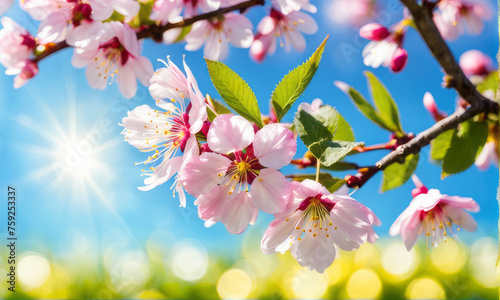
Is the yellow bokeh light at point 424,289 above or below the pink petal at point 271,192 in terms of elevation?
above

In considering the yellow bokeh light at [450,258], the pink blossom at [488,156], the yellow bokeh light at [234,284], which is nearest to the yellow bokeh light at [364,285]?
the yellow bokeh light at [450,258]

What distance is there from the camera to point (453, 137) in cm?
70

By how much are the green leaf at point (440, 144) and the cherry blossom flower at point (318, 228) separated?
11.6 inches

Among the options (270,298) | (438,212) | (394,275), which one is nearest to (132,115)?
(438,212)

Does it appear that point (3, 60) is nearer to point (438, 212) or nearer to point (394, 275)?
point (438, 212)

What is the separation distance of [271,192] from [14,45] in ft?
2.05

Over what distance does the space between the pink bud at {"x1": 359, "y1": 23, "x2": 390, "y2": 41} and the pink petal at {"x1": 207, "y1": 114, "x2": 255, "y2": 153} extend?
0.41m

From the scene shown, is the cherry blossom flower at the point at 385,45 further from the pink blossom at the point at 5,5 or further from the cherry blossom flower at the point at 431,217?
the pink blossom at the point at 5,5

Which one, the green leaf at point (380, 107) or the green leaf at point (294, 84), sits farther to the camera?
the green leaf at point (380, 107)

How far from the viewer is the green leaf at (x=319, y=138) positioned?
43cm

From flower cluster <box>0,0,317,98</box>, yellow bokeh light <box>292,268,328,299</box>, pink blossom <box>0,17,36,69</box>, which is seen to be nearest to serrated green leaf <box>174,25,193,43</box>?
flower cluster <box>0,0,317,98</box>

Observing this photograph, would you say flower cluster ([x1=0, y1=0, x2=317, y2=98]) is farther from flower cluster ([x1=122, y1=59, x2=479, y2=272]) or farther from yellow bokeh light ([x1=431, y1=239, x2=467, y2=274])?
yellow bokeh light ([x1=431, y1=239, x2=467, y2=274])

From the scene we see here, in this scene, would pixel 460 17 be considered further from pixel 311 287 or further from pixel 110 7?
pixel 311 287

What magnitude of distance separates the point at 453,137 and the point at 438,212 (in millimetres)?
145
